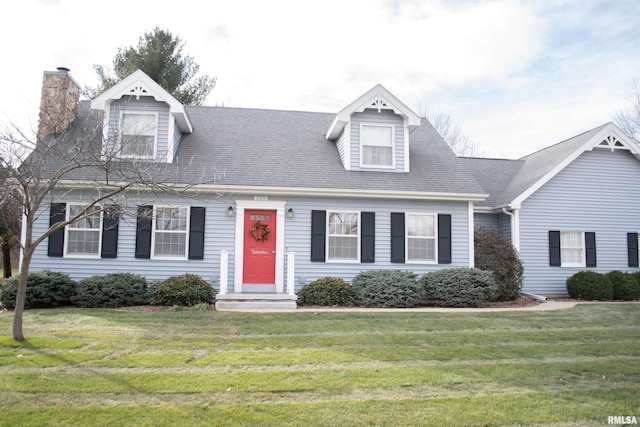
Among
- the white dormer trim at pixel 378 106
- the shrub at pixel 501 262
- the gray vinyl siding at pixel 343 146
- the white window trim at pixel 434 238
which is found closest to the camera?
the white window trim at pixel 434 238

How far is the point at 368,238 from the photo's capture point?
42.5 ft

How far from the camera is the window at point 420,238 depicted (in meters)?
13.3

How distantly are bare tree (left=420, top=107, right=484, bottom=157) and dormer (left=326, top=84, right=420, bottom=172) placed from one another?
21.5 meters

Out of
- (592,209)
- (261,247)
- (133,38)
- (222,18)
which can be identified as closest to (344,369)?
(261,247)

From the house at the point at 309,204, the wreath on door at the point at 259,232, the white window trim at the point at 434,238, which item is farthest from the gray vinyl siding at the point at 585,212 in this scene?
the wreath on door at the point at 259,232

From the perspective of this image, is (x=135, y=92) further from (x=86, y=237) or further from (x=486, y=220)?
(x=486, y=220)

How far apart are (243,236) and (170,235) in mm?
1958

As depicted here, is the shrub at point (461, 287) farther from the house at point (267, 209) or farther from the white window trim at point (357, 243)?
the white window trim at point (357, 243)

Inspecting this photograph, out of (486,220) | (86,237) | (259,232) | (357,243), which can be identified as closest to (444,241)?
(357,243)

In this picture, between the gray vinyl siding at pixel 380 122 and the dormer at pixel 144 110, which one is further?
the gray vinyl siding at pixel 380 122

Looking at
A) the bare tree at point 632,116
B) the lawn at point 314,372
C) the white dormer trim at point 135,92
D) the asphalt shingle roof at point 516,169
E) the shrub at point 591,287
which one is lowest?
the lawn at point 314,372

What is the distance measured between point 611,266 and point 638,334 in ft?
23.8

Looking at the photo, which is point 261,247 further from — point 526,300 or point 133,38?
point 133,38

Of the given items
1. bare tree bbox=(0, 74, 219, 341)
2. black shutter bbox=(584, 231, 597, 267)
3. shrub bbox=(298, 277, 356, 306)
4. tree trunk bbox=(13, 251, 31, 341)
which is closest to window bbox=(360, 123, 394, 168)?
shrub bbox=(298, 277, 356, 306)
